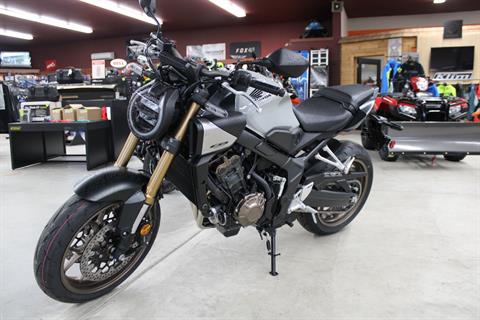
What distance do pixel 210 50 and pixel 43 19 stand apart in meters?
5.49

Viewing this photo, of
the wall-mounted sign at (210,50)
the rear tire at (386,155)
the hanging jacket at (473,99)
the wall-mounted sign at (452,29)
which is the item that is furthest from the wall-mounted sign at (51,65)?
the hanging jacket at (473,99)

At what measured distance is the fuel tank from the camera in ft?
5.36

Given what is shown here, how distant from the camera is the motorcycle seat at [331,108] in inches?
77.7

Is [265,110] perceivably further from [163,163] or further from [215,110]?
[163,163]

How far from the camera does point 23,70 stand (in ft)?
51.9

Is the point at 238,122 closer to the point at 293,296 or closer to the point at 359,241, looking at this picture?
the point at 293,296

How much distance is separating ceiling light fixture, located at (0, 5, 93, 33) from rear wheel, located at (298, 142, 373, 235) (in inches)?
438

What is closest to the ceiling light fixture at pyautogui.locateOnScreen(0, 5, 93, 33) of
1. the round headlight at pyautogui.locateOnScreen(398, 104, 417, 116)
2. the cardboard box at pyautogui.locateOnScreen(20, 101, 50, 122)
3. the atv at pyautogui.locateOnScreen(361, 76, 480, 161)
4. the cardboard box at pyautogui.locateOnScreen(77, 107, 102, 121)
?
the cardboard box at pyautogui.locateOnScreen(20, 101, 50, 122)

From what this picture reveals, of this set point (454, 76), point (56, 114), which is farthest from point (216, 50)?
point (56, 114)

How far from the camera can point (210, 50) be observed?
13547 mm

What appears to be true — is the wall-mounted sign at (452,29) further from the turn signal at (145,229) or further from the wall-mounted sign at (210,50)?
the turn signal at (145,229)

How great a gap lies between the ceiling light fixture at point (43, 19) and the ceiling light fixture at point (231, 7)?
211 inches

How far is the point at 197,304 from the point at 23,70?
689 inches

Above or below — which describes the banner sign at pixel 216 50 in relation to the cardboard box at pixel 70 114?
above
